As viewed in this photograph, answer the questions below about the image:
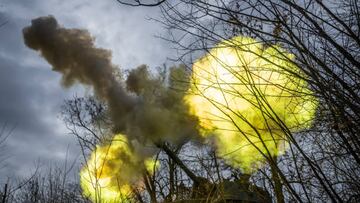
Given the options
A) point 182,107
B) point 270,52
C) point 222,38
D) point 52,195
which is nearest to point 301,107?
point 270,52

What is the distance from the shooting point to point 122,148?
1529 cm

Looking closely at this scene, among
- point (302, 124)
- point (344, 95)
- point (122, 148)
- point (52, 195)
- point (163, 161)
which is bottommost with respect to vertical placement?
point (344, 95)

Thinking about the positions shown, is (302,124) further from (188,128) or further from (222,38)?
(188,128)

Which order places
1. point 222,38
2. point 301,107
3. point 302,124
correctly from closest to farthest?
point 222,38, point 302,124, point 301,107

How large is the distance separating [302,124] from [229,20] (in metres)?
1.41

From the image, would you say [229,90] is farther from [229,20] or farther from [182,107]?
[182,107]

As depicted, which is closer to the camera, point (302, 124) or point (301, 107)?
point (302, 124)

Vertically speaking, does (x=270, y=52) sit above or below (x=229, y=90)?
above

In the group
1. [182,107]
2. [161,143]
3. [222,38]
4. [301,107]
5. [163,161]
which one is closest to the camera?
[222,38]

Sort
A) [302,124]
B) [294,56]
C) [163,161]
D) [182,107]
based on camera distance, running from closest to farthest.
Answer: [294,56] < [302,124] < [182,107] < [163,161]

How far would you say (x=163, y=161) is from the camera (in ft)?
71.6

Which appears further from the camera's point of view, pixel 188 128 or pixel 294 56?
pixel 188 128

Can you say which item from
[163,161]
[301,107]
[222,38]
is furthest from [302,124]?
[163,161]

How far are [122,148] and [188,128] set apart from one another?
2.43 meters
